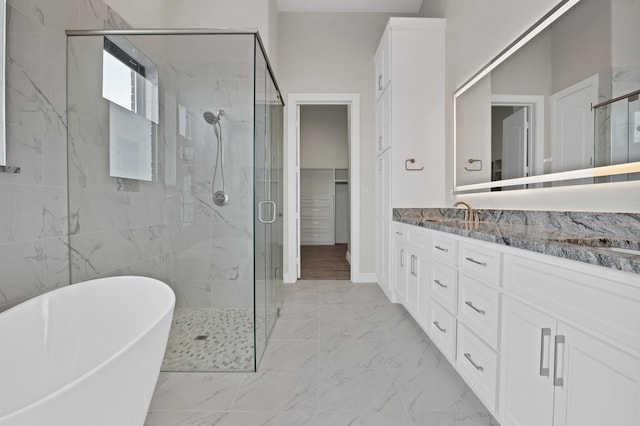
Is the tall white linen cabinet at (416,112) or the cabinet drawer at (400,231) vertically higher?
the tall white linen cabinet at (416,112)

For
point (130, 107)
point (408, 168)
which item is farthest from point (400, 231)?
point (130, 107)

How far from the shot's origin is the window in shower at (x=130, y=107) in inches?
72.7

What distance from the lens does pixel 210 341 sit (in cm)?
188

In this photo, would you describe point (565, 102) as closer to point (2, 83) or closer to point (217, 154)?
point (217, 154)

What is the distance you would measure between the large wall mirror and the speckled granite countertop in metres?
0.17

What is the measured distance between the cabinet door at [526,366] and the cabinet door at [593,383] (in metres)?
0.04

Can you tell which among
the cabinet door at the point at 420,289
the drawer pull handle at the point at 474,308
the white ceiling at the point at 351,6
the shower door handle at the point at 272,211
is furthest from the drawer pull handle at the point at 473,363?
the white ceiling at the point at 351,6

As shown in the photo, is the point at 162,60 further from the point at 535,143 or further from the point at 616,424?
the point at 616,424

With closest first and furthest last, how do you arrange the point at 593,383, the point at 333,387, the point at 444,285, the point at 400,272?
1. the point at 593,383
2. the point at 333,387
3. the point at 444,285
4. the point at 400,272

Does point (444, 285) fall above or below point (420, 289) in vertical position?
above

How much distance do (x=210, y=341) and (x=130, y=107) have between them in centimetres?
153

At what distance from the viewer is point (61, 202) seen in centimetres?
159

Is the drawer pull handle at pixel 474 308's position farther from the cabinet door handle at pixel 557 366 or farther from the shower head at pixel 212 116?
the shower head at pixel 212 116

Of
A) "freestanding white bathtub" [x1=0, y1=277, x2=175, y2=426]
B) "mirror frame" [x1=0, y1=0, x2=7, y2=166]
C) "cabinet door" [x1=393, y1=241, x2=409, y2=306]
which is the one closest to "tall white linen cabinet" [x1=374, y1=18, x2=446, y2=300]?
"cabinet door" [x1=393, y1=241, x2=409, y2=306]
